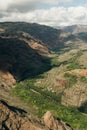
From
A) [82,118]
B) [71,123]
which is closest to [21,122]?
[71,123]

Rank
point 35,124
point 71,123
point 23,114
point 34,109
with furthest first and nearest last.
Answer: point 34,109 < point 71,123 < point 23,114 < point 35,124

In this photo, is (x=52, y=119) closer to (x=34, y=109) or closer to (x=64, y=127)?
(x=64, y=127)

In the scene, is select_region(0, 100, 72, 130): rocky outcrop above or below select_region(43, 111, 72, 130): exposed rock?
above

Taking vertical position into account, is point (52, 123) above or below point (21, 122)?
below

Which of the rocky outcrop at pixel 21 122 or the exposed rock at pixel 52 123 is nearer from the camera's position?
the rocky outcrop at pixel 21 122

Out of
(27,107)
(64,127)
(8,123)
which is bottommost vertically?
(27,107)

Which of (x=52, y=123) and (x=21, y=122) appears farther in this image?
(x=52, y=123)

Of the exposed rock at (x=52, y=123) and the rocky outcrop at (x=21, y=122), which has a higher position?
the rocky outcrop at (x=21, y=122)

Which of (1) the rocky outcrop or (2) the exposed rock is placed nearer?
(1) the rocky outcrop
